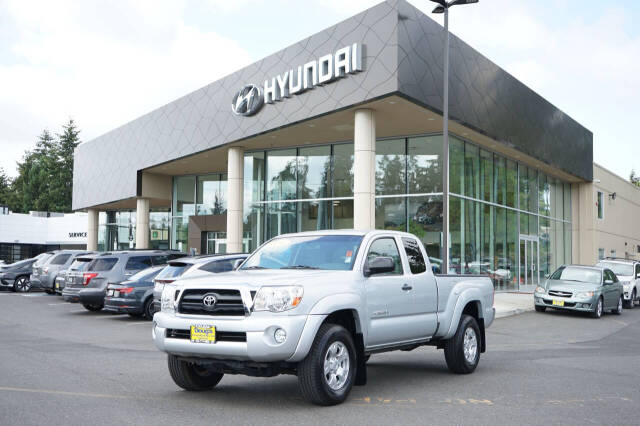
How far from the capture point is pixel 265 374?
6.54 m

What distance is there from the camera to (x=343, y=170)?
2670 cm

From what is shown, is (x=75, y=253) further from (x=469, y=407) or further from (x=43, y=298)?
(x=469, y=407)

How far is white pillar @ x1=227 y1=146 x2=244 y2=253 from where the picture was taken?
27406 mm

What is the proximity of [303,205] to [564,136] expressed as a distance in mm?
15807

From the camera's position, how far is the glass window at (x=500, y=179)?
2874 cm

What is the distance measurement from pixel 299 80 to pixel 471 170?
8548 millimetres

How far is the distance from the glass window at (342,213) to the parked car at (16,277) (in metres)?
13.9

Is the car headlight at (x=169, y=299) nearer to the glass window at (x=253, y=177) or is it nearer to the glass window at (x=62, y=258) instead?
the glass window at (x=62, y=258)

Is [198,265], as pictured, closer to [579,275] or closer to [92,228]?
[579,275]

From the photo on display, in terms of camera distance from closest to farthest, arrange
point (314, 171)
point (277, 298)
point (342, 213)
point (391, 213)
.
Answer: point (277, 298) → point (391, 213) → point (342, 213) → point (314, 171)

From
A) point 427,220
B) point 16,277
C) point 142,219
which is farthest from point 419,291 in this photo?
point 142,219

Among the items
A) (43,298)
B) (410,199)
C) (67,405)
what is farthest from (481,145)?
(67,405)

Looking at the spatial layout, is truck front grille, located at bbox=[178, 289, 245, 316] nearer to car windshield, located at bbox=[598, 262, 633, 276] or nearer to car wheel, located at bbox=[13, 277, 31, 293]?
car windshield, located at bbox=[598, 262, 633, 276]

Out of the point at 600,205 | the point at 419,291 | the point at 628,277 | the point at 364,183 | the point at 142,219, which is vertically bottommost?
the point at 628,277
